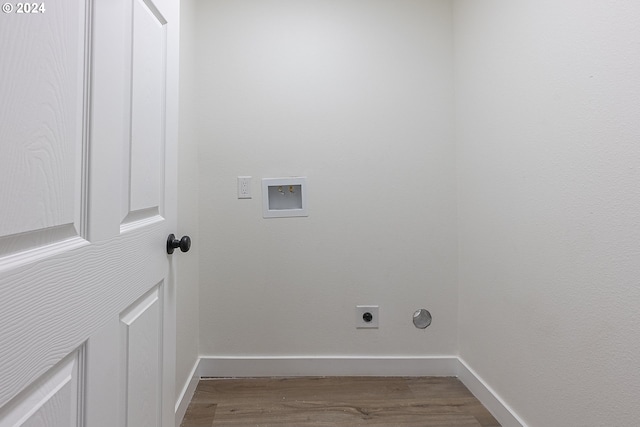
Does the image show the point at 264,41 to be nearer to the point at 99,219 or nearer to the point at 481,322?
the point at 99,219

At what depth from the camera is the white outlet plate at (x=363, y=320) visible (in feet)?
6.40

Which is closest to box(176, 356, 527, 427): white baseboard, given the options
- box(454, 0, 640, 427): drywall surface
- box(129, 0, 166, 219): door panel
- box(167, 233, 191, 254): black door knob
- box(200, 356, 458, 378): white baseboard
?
box(200, 356, 458, 378): white baseboard

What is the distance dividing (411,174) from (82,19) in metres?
1.67

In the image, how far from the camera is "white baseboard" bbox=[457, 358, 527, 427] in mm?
1445

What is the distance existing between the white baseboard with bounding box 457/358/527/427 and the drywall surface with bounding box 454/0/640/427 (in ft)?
0.12

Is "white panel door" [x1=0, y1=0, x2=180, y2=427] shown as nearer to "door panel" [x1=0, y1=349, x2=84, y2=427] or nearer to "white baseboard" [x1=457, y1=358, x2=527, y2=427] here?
"door panel" [x1=0, y1=349, x2=84, y2=427]

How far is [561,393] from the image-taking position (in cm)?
117

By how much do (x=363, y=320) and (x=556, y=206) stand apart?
1.15 m

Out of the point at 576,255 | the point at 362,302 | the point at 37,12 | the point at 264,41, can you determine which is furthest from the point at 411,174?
the point at 37,12

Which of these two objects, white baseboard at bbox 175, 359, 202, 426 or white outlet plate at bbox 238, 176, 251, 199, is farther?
white outlet plate at bbox 238, 176, 251, 199

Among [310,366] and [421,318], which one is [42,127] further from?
[421,318]

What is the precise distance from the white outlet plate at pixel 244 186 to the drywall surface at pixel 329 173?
0.04m

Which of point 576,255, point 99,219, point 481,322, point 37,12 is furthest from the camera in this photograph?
point 481,322

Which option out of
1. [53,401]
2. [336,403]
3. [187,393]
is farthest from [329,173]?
[53,401]
